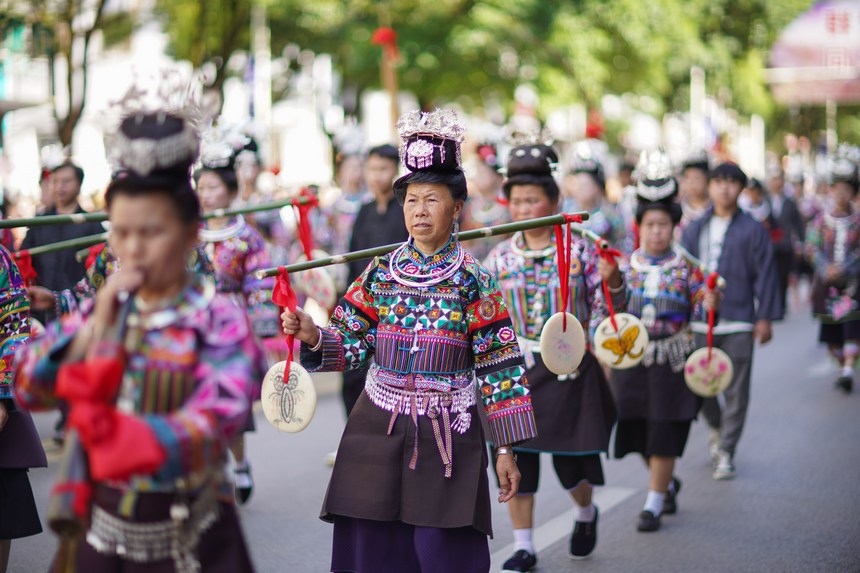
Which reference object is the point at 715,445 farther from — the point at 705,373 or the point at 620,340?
the point at 620,340

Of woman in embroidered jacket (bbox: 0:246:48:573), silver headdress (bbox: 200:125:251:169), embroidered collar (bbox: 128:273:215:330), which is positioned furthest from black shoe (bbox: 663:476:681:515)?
embroidered collar (bbox: 128:273:215:330)

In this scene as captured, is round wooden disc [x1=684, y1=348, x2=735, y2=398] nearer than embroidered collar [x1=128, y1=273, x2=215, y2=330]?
No

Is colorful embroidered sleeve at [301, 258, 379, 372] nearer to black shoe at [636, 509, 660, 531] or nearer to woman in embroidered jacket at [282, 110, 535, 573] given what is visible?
woman in embroidered jacket at [282, 110, 535, 573]

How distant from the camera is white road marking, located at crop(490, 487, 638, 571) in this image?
6.25m

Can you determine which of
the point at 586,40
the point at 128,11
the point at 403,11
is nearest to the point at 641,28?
the point at 586,40

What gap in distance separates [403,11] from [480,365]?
20.5 m

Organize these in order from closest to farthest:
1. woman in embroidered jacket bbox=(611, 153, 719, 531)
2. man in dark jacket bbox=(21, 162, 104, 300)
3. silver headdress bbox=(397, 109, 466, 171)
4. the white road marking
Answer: silver headdress bbox=(397, 109, 466, 171)
the white road marking
woman in embroidered jacket bbox=(611, 153, 719, 531)
man in dark jacket bbox=(21, 162, 104, 300)

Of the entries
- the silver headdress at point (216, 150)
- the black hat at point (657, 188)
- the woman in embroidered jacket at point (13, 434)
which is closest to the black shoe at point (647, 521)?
the black hat at point (657, 188)

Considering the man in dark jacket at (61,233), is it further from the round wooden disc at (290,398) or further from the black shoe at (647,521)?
the black shoe at (647,521)

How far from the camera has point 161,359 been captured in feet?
10.2

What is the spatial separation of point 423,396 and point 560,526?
2.73 m

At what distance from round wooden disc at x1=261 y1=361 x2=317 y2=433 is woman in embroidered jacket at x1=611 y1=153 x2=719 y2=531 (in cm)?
281

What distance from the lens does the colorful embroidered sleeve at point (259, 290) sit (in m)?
7.11

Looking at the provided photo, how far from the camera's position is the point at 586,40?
2341 centimetres
